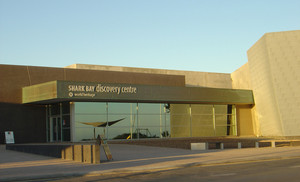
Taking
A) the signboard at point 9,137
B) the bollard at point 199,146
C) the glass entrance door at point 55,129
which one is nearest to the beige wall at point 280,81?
the bollard at point 199,146

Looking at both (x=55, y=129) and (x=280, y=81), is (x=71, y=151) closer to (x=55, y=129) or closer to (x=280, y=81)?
(x=55, y=129)

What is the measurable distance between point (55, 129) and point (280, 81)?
21.8 m

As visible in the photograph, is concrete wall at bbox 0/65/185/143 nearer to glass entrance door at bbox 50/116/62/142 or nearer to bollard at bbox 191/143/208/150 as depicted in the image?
glass entrance door at bbox 50/116/62/142

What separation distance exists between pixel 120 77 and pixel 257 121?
631 inches

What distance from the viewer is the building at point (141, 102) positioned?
3164 centimetres

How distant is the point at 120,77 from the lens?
3853 centimetres

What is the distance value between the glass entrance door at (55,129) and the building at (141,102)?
3.2 inches

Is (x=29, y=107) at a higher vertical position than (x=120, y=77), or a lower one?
lower

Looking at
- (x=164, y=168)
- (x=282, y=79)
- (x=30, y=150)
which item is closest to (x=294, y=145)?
(x=282, y=79)

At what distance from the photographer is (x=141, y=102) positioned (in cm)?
3484

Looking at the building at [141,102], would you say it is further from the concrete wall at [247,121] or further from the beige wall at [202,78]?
the beige wall at [202,78]

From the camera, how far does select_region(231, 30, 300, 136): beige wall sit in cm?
3481

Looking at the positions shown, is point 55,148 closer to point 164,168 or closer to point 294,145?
point 164,168

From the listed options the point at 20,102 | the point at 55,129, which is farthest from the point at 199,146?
the point at 20,102
